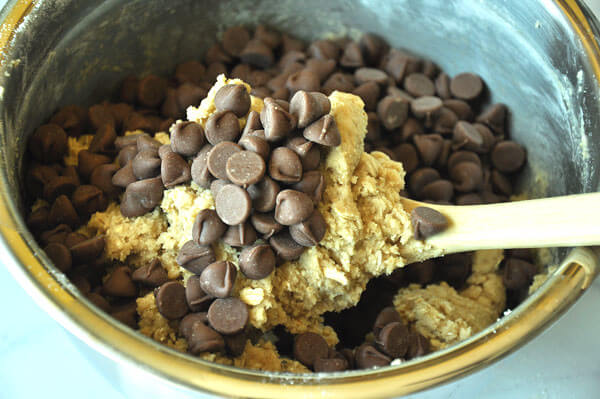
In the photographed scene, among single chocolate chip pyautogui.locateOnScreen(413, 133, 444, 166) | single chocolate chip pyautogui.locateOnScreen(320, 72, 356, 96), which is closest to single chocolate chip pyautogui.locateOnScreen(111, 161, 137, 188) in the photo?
single chocolate chip pyautogui.locateOnScreen(320, 72, 356, 96)

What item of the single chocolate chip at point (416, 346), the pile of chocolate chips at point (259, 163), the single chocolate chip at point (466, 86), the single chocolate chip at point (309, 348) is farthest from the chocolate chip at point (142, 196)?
the single chocolate chip at point (466, 86)

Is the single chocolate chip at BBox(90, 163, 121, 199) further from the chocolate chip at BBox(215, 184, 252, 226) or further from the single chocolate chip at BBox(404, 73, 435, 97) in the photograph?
the single chocolate chip at BBox(404, 73, 435, 97)

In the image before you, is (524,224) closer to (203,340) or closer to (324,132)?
(324,132)

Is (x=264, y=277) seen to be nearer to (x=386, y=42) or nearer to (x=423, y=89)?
(x=423, y=89)

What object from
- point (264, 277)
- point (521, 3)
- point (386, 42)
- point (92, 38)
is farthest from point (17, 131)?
point (521, 3)

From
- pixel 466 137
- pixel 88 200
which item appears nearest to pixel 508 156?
pixel 466 137
